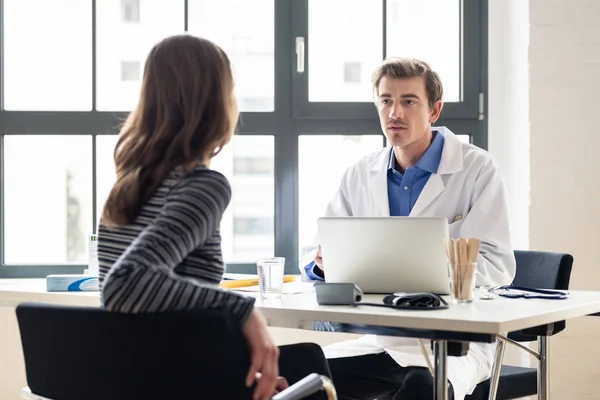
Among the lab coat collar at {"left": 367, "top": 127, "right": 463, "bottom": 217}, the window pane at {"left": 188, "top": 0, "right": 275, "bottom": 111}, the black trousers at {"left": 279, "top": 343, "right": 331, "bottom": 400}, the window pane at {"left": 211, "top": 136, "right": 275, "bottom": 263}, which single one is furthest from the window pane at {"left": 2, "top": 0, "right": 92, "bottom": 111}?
the black trousers at {"left": 279, "top": 343, "right": 331, "bottom": 400}

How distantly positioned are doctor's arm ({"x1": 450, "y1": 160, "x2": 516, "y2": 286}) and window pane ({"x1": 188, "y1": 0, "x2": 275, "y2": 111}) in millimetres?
1569

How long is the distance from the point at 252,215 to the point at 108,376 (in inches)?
108

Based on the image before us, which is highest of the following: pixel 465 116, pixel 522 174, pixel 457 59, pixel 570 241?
pixel 457 59

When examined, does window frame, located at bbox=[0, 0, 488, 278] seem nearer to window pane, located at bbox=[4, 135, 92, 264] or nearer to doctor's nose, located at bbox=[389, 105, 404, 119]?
window pane, located at bbox=[4, 135, 92, 264]

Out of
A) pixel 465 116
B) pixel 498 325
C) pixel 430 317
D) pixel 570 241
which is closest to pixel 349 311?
pixel 430 317

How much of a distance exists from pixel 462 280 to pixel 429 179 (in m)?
0.83

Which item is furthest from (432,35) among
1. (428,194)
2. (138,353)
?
(138,353)

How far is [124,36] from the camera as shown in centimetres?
405

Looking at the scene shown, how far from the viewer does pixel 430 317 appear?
1696 millimetres

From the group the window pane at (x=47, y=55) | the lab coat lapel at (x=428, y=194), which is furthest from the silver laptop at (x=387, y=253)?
the window pane at (x=47, y=55)

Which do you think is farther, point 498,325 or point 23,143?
point 23,143

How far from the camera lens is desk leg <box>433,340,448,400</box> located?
179cm

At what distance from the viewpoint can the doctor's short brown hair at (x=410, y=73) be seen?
9.47ft

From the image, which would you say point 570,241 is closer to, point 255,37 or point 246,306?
point 255,37
